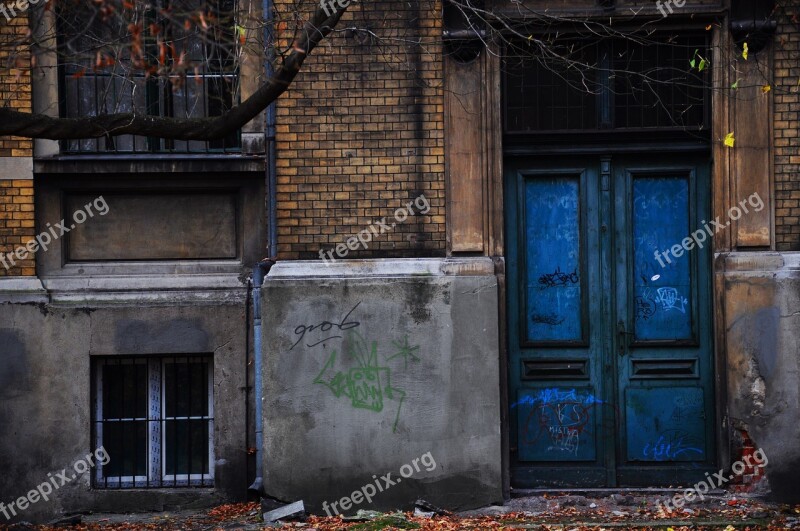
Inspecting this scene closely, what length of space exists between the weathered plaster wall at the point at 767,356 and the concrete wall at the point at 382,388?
6.88 feet

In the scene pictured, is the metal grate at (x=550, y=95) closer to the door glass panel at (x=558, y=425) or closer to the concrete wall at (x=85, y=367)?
the door glass panel at (x=558, y=425)

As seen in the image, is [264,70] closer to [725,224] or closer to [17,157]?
[17,157]

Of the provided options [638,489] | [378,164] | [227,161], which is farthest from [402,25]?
[638,489]

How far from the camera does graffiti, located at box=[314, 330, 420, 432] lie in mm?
8430

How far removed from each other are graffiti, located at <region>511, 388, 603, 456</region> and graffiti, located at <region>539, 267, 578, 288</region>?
964 millimetres

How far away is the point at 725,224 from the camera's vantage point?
8555 millimetres

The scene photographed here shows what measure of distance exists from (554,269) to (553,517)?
222 centimetres

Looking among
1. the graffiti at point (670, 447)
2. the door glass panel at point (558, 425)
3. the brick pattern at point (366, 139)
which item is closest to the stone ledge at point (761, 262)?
the graffiti at point (670, 447)

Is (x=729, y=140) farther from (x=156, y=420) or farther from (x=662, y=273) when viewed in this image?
(x=156, y=420)

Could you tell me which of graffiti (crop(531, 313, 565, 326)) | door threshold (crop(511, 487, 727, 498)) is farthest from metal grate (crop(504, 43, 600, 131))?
door threshold (crop(511, 487, 727, 498))

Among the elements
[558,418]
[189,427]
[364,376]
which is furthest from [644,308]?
[189,427]

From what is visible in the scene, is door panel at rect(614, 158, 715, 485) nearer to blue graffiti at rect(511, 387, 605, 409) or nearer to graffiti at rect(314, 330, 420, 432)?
blue graffiti at rect(511, 387, 605, 409)

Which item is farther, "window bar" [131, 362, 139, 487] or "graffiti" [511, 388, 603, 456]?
"window bar" [131, 362, 139, 487]

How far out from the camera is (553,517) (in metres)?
8.13
